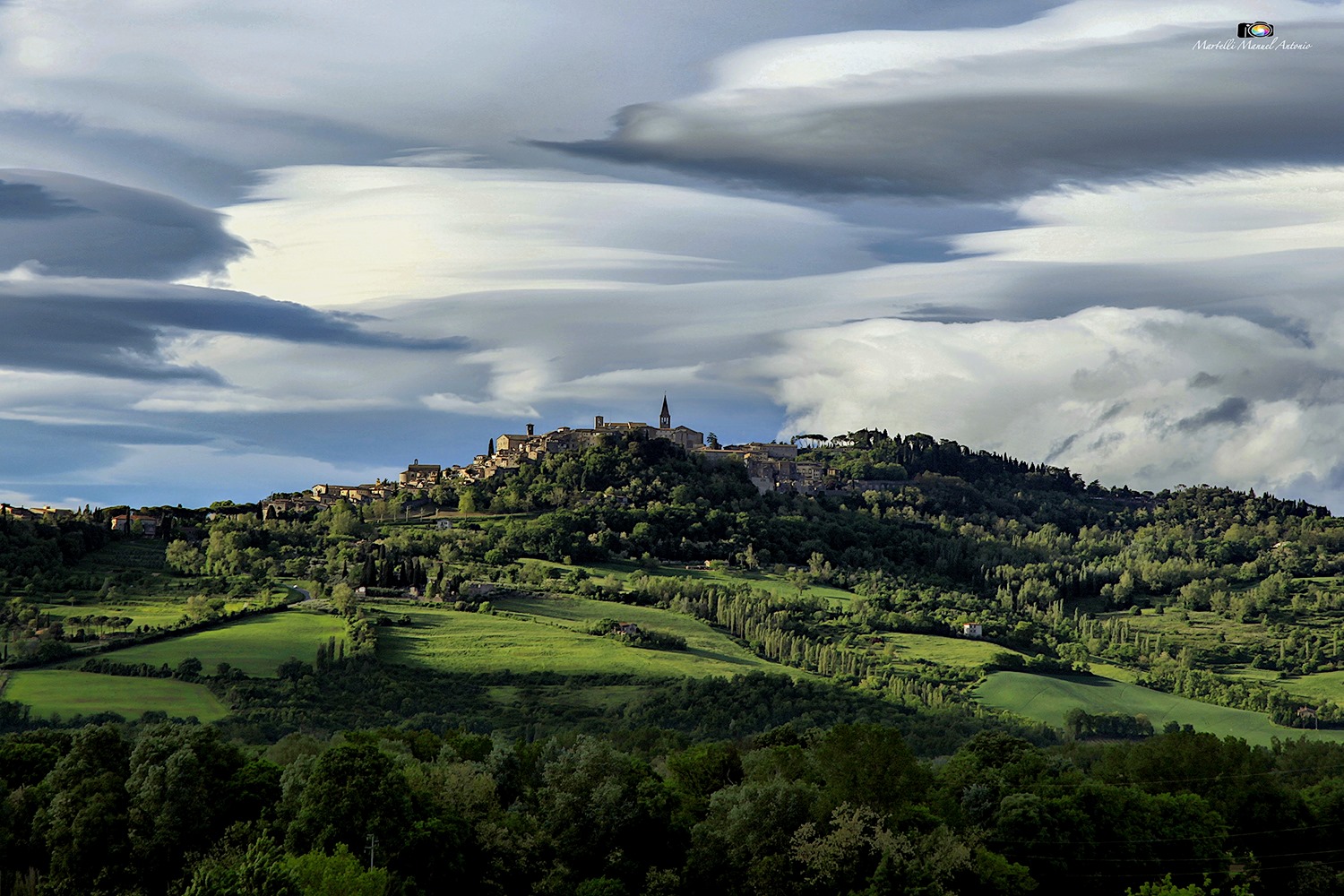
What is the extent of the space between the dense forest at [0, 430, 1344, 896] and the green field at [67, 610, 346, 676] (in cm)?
120

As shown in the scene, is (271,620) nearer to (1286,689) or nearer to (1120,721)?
(1120,721)

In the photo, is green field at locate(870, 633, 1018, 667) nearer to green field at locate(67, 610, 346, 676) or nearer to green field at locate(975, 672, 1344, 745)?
green field at locate(975, 672, 1344, 745)

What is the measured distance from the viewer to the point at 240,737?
59.4m

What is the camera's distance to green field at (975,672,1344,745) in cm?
8438

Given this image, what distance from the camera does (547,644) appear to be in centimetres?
8081

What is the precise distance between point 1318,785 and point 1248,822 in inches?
177

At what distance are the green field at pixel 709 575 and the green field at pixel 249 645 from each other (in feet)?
97.4

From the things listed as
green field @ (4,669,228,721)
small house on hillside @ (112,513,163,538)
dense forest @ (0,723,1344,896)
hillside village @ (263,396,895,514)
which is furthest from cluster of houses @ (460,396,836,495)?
dense forest @ (0,723,1344,896)

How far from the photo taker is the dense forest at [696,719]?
37.8 m

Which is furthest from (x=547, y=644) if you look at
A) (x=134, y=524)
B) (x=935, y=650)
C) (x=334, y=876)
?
(x=334, y=876)

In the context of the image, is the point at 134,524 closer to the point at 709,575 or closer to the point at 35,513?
the point at 35,513

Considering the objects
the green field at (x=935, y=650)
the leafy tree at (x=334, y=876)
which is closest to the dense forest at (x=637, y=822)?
the leafy tree at (x=334, y=876)

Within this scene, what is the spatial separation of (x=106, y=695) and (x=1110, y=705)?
205 feet

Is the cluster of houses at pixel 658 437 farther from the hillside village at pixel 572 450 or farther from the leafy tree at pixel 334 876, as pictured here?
the leafy tree at pixel 334 876
